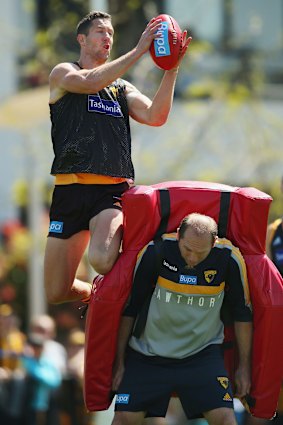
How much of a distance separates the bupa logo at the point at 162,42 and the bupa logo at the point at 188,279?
1.45 m

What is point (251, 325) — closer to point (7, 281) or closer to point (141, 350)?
point (141, 350)

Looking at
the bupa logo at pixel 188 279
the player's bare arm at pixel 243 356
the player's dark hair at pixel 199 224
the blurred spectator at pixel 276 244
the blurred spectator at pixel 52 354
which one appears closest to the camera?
the player's dark hair at pixel 199 224

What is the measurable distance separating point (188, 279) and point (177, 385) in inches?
28.9

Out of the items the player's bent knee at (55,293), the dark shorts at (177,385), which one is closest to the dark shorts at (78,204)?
the player's bent knee at (55,293)

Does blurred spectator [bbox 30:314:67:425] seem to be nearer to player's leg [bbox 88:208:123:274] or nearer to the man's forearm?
the man's forearm

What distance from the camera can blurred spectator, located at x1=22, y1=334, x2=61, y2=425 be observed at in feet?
43.6

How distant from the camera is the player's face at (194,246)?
7.88m

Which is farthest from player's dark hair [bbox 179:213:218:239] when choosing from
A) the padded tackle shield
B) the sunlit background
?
the sunlit background

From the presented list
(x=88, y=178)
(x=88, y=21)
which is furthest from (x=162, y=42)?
(x=88, y=178)

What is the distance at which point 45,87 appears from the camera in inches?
660

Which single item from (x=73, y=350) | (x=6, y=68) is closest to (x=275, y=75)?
(x=6, y=68)

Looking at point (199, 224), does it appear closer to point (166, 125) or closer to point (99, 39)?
point (99, 39)

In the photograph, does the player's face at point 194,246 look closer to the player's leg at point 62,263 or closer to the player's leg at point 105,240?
the player's leg at point 105,240

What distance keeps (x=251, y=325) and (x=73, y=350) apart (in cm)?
557
